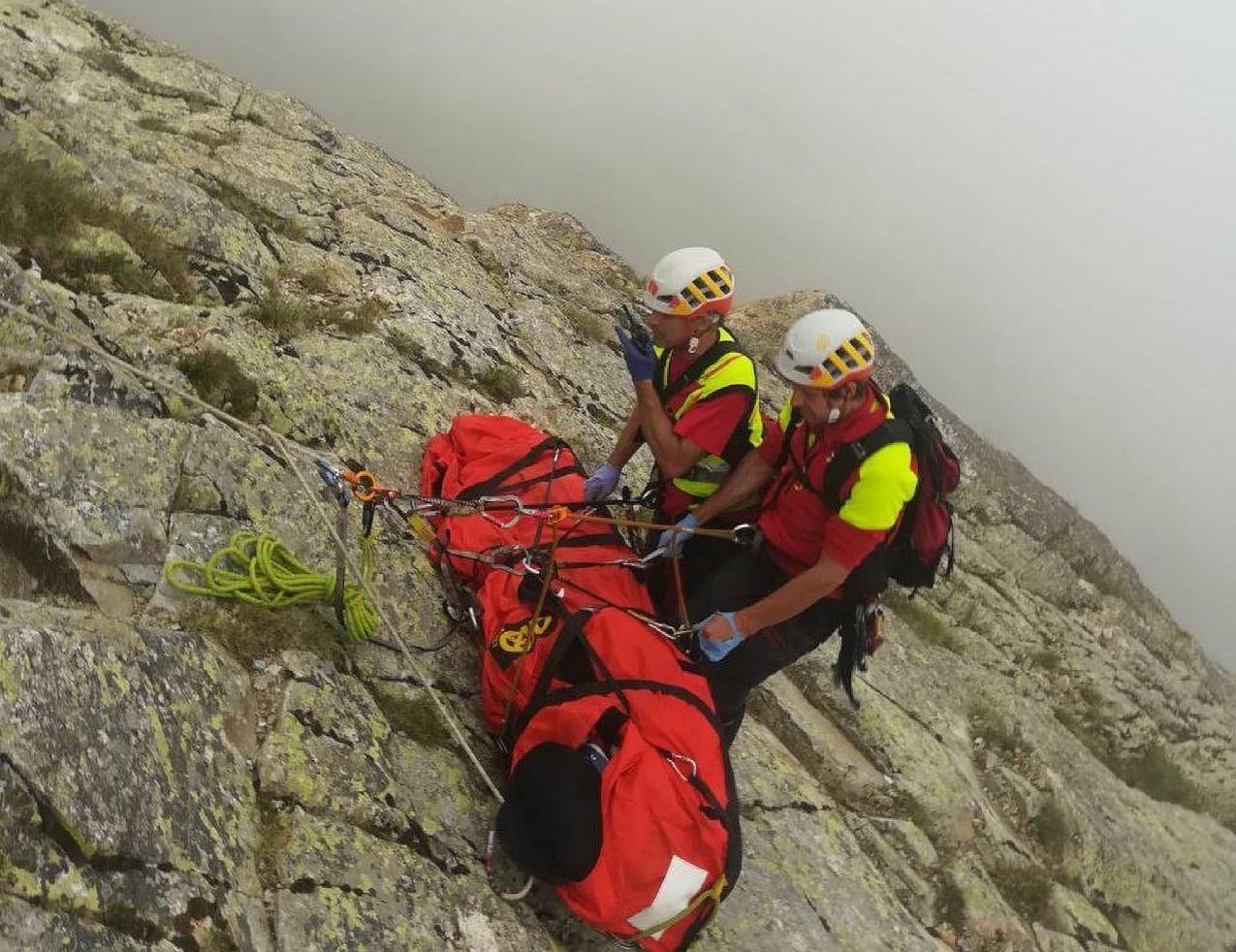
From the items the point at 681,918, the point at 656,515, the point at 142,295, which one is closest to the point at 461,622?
the point at 656,515

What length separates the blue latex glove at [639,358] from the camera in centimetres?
583

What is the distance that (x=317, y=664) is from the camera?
489 centimetres

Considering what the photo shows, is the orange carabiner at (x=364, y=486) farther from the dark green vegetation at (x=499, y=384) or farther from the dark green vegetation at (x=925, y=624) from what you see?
the dark green vegetation at (x=925, y=624)

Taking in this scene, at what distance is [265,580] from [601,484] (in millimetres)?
3209

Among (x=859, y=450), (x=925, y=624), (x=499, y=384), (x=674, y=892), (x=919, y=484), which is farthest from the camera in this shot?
(x=925, y=624)

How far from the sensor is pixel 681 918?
4.31 meters

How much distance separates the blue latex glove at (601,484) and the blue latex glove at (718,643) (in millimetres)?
2060

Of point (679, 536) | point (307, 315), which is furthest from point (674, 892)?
point (307, 315)

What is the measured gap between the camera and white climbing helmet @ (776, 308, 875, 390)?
4.86m

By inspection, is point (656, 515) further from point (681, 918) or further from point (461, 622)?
point (681, 918)

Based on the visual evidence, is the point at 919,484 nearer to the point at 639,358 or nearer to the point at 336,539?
the point at 639,358

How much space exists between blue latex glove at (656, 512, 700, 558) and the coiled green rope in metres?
2.26

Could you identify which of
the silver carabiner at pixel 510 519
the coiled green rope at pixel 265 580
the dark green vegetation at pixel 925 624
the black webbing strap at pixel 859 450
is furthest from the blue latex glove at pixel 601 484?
the dark green vegetation at pixel 925 624

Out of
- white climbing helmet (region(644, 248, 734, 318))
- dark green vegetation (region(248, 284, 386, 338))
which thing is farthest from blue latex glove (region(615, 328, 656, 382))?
dark green vegetation (region(248, 284, 386, 338))
